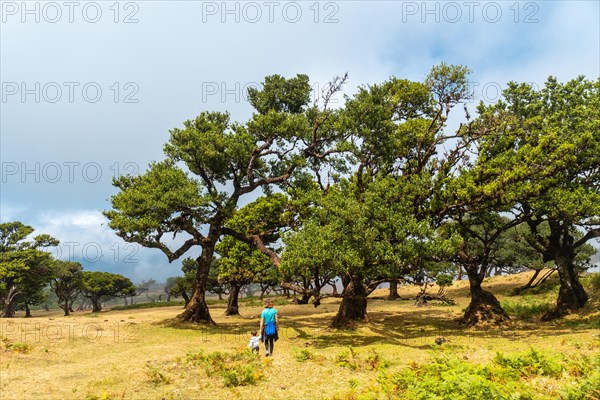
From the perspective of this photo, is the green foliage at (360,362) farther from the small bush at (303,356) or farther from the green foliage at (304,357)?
the small bush at (303,356)

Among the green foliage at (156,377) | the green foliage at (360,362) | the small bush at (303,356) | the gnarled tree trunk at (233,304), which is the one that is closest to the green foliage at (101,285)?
the gnarled tree trunk at (233,304)

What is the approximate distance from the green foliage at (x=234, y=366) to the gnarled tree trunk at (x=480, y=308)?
16.1 meters

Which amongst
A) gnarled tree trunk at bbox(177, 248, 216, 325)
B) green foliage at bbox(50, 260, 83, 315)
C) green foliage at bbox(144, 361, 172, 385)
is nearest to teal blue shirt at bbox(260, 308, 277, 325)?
green foliage at bbox(144, 361, 172, 385)

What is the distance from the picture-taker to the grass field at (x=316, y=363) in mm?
10039

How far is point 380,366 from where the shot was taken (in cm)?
1268

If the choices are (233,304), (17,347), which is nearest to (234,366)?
(17,347)

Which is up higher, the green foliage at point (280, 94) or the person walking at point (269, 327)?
the green foliage at point (280, 94)

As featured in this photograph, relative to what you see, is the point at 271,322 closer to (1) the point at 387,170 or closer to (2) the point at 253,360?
(2) the point at 253,360

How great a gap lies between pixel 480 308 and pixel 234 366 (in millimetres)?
18003

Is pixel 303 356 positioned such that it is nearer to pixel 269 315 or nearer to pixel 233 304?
pixel 269 315

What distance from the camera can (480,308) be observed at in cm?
2347

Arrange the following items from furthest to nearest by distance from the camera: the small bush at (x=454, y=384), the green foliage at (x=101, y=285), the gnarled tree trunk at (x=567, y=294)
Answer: the green foliage at (x=101, y=285), the gnarled tree trunk at (x=567, y=294), the small bush at (x=454, y=384)

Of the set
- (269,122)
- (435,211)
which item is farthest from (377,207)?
(269,122)

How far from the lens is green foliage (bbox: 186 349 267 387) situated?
443 inches
